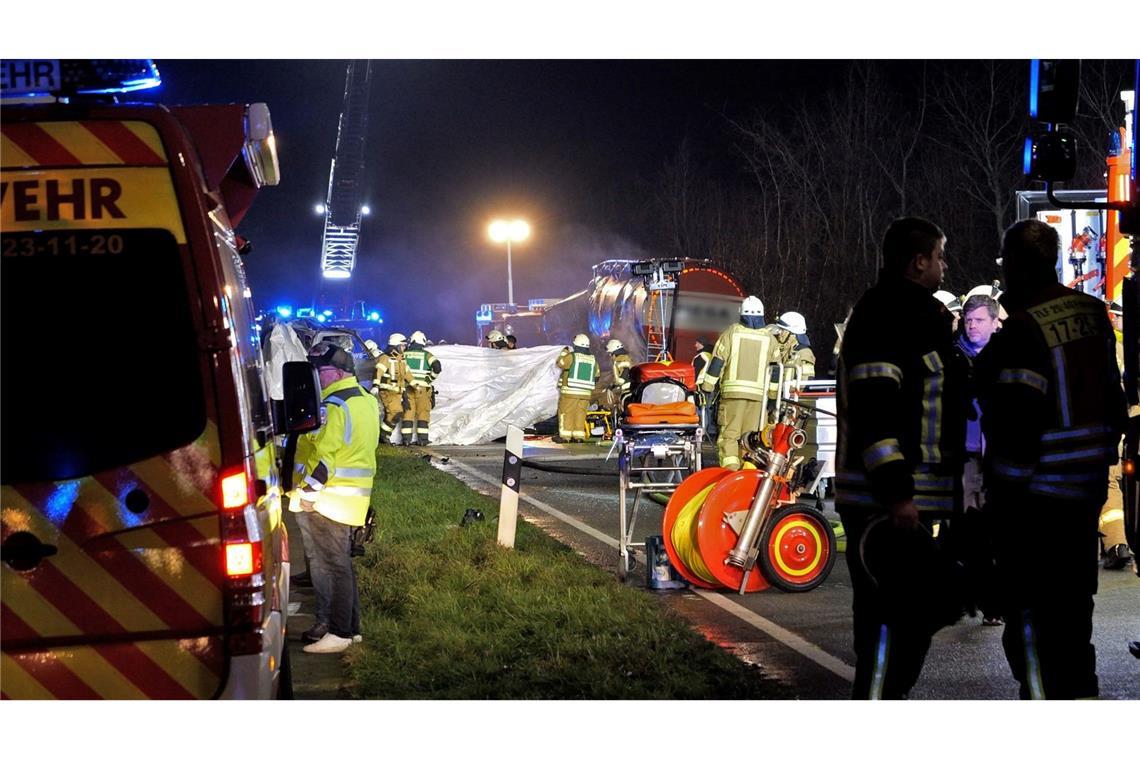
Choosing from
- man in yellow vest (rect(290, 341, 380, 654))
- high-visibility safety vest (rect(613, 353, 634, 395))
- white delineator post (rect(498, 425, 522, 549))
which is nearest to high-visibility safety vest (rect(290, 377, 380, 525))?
man in yellow vest (rect(290, 341, 380, 654))

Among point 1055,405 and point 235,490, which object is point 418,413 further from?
point 235,490

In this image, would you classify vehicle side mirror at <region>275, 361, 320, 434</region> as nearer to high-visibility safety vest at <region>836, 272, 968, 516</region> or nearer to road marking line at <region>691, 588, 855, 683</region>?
high-visibility safety vest at <region>836, 272, 968, 516</region>

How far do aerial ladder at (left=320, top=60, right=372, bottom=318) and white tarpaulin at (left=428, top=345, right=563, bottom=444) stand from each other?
101 ft

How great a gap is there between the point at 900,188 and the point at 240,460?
110ft

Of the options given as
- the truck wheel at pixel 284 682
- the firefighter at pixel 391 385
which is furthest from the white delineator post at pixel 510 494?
the firefighter at pixel 391 385

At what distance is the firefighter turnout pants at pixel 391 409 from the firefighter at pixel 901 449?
62.0ft

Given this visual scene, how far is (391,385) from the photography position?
23.3m

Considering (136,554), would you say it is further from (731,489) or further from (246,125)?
(731,489)

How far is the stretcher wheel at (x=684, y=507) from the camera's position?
8.72 metres

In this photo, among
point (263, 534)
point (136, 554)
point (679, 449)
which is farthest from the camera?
point (679, 449)

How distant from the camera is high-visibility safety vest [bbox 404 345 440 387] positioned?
22.9m

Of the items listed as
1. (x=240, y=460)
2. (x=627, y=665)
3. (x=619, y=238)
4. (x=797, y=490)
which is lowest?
(x=627, y=665)

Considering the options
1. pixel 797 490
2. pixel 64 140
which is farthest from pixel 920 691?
pixel 64 140

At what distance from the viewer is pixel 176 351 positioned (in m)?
4.02
